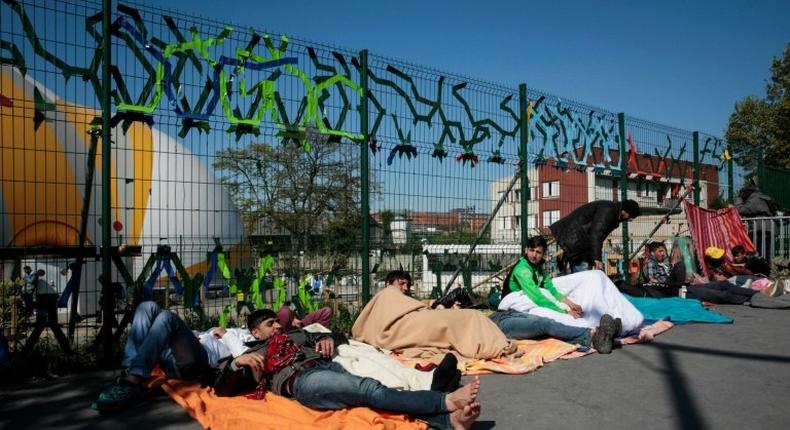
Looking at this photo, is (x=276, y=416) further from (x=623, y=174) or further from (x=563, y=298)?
(x=623, y=174)

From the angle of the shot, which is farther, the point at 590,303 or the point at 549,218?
the point at 549,218

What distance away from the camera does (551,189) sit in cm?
957

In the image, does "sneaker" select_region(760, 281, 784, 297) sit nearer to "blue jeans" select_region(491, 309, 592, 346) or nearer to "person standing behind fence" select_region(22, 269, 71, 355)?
"blue jeans" select_region(491, 309, 592, 346)

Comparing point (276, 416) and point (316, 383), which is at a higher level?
point (316, 383)

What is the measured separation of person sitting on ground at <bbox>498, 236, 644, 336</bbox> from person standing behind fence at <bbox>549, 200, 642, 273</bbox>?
50.0 inches

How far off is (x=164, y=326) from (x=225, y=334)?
837 mm

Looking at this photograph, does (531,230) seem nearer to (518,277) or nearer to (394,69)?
(518,277)

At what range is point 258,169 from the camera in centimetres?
678

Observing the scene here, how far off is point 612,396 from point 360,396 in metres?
1.99

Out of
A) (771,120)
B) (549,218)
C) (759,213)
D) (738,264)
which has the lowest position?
(738,264)

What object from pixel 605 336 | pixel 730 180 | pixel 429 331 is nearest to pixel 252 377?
pixel 429 331

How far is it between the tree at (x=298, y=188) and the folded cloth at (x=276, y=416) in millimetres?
2820

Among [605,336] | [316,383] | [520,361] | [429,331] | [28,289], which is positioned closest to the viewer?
[316,383]

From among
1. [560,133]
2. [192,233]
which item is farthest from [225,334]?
[560,133]
